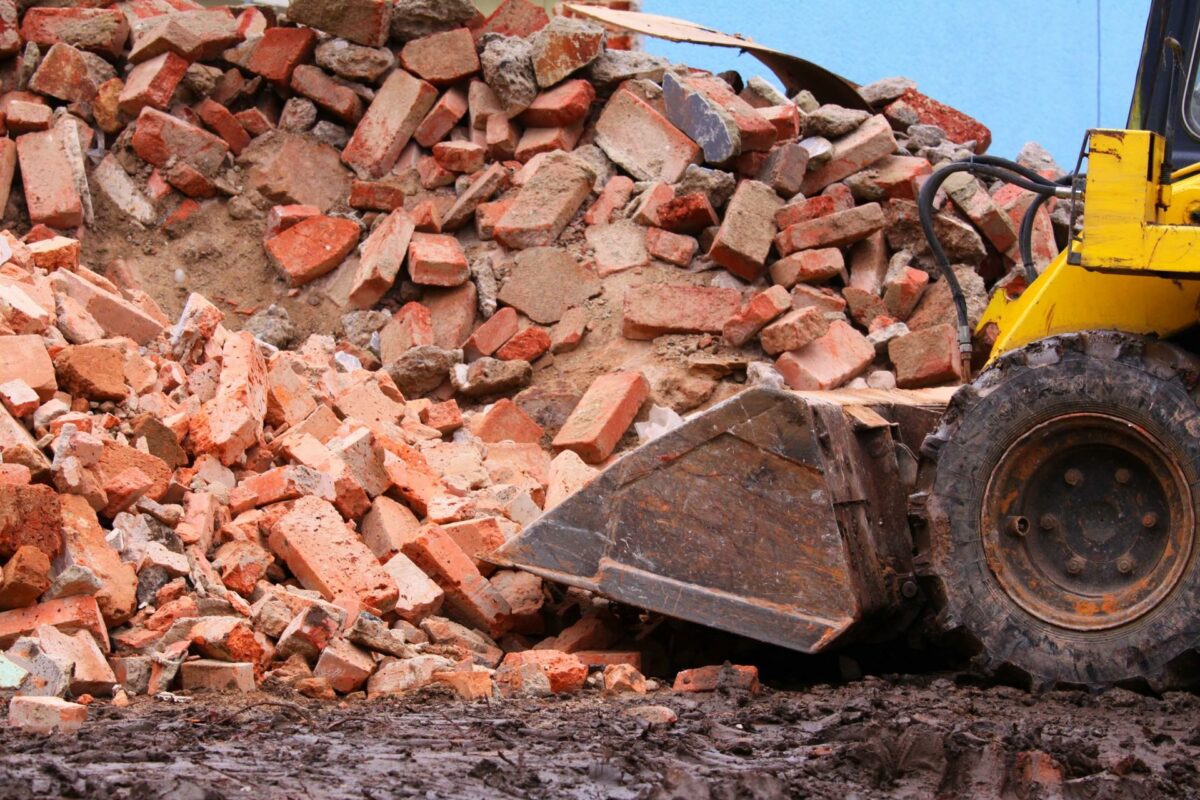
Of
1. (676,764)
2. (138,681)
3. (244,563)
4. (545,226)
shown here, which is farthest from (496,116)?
(676,764)

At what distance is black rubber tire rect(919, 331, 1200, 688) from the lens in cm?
444

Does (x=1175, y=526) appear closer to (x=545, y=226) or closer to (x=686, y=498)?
(x=686, y=498)

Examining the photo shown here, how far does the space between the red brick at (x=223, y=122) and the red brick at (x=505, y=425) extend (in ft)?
9.63

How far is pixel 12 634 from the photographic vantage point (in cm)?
485

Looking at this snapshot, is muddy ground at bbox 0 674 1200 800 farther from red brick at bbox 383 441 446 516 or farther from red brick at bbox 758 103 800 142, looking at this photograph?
red brick at bbox 758 103 800 142

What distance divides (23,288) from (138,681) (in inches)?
100.0

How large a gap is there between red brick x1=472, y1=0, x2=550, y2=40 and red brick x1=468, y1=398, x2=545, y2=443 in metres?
3.23

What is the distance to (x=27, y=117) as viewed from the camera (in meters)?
9.04

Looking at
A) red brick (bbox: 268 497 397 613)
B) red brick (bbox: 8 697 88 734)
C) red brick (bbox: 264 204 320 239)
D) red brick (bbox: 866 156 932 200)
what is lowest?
red brick (bbox: 268 497 397 613)

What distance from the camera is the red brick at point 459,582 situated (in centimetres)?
588

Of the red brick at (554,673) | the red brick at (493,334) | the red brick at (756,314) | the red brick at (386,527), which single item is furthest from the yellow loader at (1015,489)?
the red brick at (493,334)

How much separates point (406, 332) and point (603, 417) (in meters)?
1.63

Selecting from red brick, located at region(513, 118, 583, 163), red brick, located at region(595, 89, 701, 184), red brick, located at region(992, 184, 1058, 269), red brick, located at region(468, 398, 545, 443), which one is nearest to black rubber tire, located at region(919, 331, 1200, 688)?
red brick, located at region(468, 398, 545, 443)

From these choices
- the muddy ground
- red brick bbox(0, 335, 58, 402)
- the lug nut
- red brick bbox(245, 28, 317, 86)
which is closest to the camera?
the muddy ground
